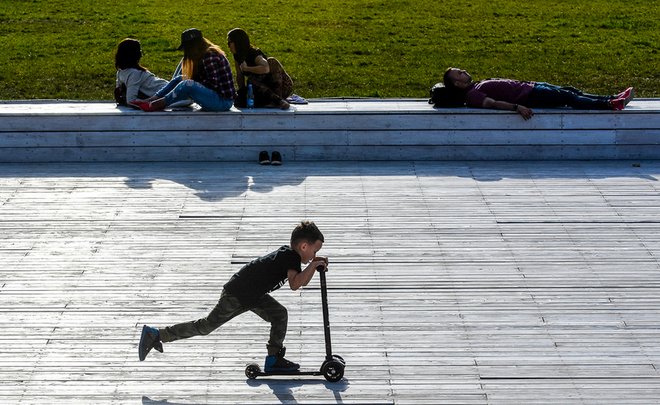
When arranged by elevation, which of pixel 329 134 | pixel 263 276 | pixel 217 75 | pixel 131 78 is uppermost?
pixel 263 276

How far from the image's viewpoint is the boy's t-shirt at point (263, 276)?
7738 mm

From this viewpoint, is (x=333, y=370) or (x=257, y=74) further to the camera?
(x=257, y=74)

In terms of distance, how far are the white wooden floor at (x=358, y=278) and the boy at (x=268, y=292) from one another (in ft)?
0.80

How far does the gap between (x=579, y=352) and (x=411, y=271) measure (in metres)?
1.97

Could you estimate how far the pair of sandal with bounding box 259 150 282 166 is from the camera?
13.1m

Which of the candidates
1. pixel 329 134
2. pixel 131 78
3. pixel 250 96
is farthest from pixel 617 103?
pixel 131 78

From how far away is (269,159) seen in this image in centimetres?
1316

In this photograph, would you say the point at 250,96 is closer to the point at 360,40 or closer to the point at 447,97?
the point at 447,97

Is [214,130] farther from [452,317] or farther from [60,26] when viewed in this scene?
[60,26]

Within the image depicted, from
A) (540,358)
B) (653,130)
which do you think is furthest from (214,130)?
(540,358)

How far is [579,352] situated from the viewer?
8430 mm

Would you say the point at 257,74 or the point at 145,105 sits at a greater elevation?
the point at 257,74

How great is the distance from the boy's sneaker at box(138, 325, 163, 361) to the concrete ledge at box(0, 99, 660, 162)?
5.38m

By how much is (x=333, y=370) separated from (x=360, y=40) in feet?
40.4
